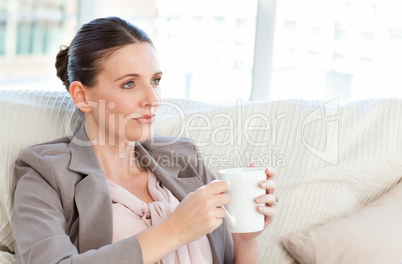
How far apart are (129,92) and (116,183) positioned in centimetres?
29

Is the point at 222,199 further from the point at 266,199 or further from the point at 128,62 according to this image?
the point at 128,62

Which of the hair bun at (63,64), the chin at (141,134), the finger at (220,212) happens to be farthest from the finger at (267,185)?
the hair bun at (63,64)

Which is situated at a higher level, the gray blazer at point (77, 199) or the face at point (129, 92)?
the face at point (129, 92)

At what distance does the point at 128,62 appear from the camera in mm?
1650

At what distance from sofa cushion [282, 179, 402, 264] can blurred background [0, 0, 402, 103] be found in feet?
4.97

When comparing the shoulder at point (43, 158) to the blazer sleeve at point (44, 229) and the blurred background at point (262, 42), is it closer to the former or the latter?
the blazer sleeve at point (44, 229)

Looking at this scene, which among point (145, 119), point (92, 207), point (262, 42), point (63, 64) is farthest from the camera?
point (262, 42)

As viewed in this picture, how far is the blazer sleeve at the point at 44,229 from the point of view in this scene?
1346mm

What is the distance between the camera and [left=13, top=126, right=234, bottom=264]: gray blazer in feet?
4.48

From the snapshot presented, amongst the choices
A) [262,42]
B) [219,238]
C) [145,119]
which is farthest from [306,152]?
[262,42]

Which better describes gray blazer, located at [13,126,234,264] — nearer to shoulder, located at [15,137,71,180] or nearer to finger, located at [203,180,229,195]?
shoulder, located at [15,137,71,180]

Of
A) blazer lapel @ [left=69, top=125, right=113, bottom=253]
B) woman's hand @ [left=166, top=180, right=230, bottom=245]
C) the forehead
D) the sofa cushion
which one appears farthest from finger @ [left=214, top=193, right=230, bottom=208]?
the sofa cushion

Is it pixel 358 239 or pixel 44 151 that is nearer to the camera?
pixel 44 151

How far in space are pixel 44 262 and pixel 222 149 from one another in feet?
2.82
